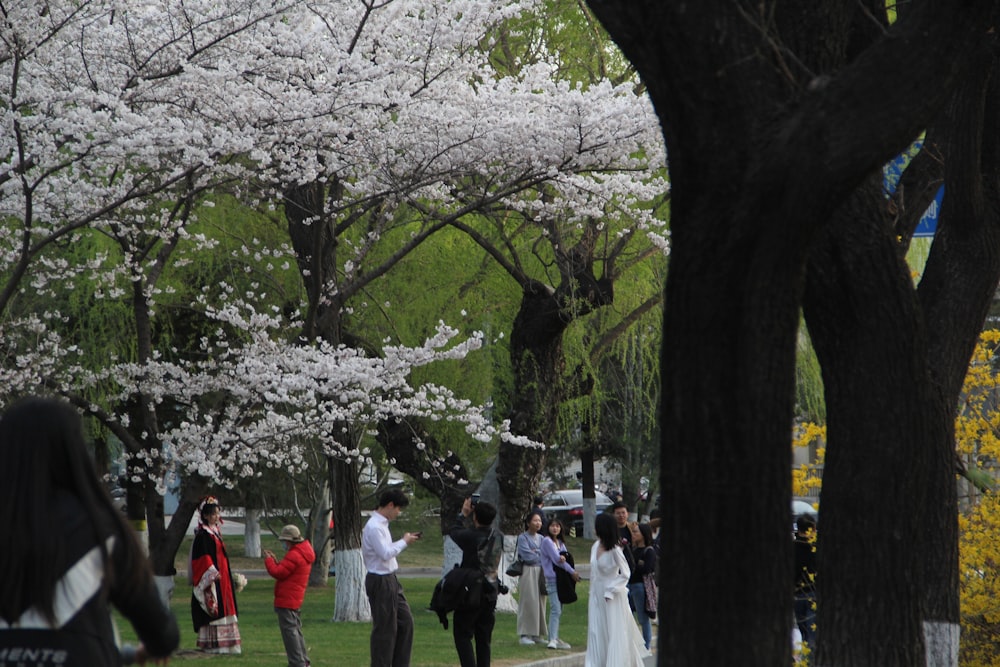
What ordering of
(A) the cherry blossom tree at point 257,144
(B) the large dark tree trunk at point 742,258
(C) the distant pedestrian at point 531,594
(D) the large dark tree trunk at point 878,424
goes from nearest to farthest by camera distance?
1. (B) the large dark tree trunk at point 742,258
2. (D) the large dark tree trunk at point 878,424
3. (A) the cherry blossom tree at point 257,144
4. (C) the distant pedestrian at point 531,594

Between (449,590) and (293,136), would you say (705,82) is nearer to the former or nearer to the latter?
(449,590)

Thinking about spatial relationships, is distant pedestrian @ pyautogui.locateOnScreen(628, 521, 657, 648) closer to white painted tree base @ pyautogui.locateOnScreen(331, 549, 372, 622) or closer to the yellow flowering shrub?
white painted tree base @ pyautogui.locateOnScreen(331, 549, 372, 622)

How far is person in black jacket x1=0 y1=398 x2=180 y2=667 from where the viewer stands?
345cm

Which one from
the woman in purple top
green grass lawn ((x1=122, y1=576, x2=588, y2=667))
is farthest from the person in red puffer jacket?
the woman in purple top

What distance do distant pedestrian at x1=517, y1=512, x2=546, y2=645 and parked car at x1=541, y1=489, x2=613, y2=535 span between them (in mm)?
25930

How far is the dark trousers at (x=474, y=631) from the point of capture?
11156 millimetres

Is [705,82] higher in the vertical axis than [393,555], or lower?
higher

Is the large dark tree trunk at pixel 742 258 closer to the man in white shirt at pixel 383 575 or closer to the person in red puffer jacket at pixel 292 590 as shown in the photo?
the man in white shirt at pixel 383 575

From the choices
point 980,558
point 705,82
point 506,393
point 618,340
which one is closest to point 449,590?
point 980,558

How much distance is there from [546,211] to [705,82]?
10601 mm

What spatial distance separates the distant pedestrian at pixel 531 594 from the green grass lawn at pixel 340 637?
251 mm

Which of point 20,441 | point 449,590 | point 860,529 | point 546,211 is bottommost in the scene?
point 449,590

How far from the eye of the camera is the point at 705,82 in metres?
4.55

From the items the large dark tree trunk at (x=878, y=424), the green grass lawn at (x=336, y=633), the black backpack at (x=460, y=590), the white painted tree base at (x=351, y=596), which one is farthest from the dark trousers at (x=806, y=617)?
the white painted tree base at (x=351, y=596)
